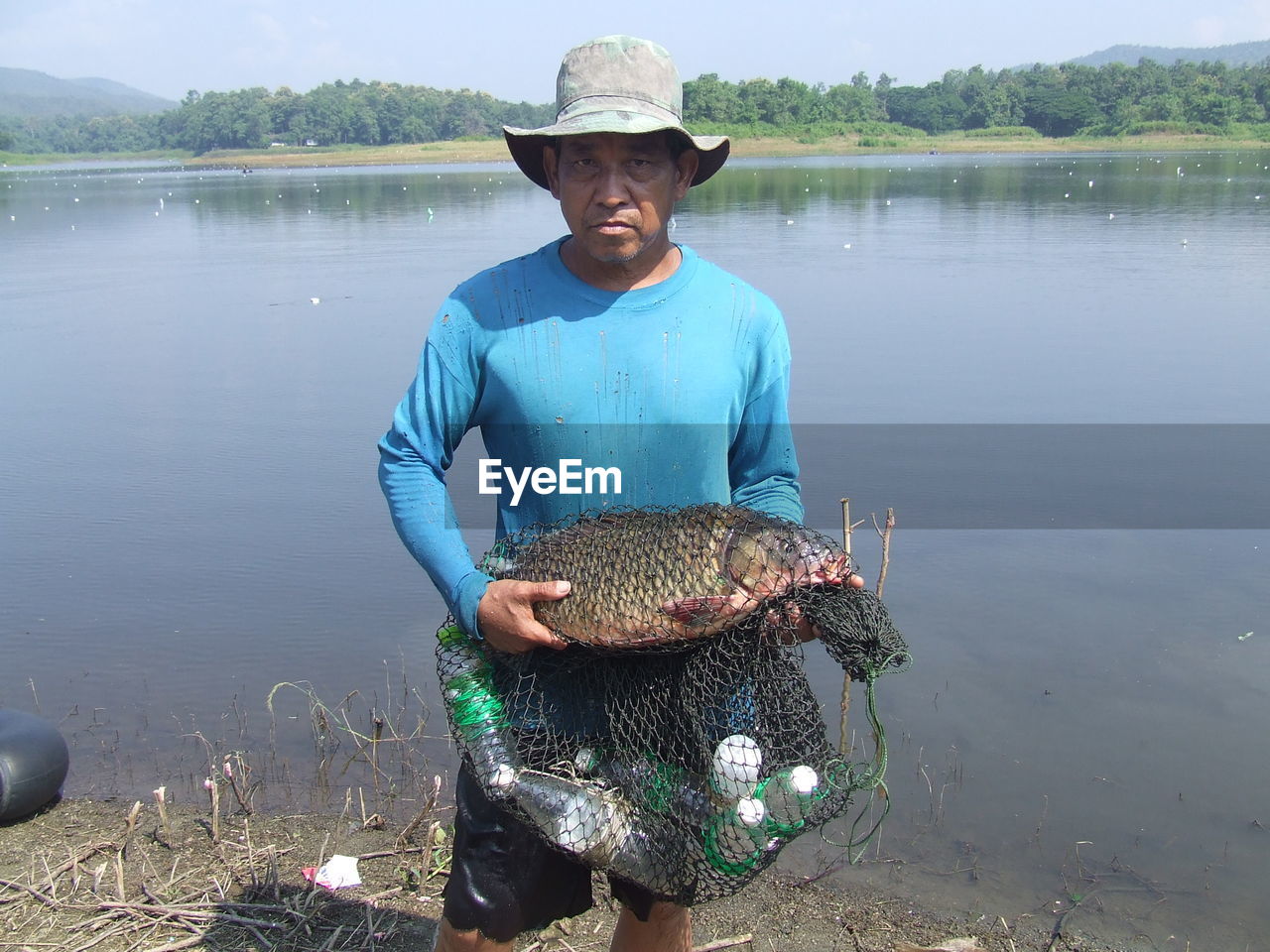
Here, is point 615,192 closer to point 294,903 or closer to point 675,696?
point 675,696

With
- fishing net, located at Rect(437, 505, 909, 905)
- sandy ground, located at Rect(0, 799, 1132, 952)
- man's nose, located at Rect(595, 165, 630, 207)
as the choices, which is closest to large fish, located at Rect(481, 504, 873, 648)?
fishing net, located at Rect(437, 505, 909, 905)

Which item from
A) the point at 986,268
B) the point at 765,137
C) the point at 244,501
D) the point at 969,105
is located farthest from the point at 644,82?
the point at 969,105

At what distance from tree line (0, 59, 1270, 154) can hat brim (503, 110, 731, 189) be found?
68284 millimetres

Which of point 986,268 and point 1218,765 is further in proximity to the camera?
point 986,268

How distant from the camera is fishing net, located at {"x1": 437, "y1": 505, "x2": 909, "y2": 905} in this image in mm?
2469

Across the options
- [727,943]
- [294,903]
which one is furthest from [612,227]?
[294,903]

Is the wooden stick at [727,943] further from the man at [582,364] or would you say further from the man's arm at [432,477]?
the man's arm at [432,477]

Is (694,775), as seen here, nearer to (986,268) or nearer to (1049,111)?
(986,268)

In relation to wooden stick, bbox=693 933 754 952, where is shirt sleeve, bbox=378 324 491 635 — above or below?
above

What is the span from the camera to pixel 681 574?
2.47m

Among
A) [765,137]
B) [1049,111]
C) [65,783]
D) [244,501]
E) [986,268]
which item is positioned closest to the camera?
[65,783]

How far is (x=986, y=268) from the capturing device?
62.8 ft

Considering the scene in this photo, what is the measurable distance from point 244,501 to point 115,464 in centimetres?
169

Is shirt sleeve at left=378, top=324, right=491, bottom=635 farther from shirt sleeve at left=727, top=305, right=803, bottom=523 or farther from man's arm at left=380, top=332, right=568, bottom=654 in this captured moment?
shirt sleeve at left=727, top=305, right=803, bottom=523
